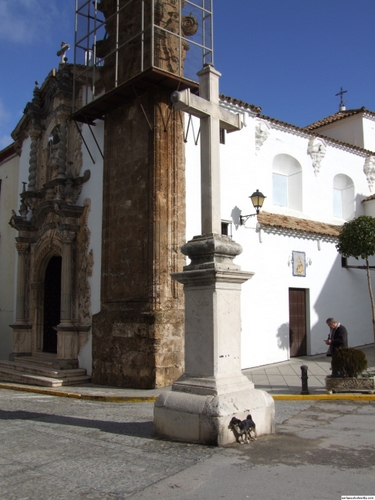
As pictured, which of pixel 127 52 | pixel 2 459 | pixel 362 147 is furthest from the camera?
pixel 362 147

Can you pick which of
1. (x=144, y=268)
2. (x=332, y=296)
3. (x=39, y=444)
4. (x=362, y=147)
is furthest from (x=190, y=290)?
(x=362, y=147)

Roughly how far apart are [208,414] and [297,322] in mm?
9823

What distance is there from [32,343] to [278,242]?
776 cm

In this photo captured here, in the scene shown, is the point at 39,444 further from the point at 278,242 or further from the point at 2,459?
the point at 278,242

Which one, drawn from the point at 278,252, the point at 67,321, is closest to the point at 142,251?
the point at 67,321

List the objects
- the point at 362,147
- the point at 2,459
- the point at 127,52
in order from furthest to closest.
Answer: the point at 362,147
the point at 127,52
the point at 2,459

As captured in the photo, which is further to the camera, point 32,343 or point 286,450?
point 32,343

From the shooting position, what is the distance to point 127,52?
1188 centimetres

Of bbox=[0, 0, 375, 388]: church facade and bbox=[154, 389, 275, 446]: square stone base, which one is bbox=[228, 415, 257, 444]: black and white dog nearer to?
bbox=[154, 389, 275, 446]: square stone base

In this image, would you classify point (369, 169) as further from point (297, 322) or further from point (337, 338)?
point (337, 338)

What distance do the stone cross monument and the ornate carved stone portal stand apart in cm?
679

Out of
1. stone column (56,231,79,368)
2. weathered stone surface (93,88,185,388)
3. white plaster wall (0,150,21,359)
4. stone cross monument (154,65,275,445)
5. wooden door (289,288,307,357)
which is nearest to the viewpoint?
stone cross monument (154,65,275,445)

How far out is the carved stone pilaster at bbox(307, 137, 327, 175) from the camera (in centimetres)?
1653

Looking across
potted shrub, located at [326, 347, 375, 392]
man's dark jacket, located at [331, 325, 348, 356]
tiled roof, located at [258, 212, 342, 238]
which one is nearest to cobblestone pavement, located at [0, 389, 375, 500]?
potted shrub, located at [326, 347, 375, 392]
